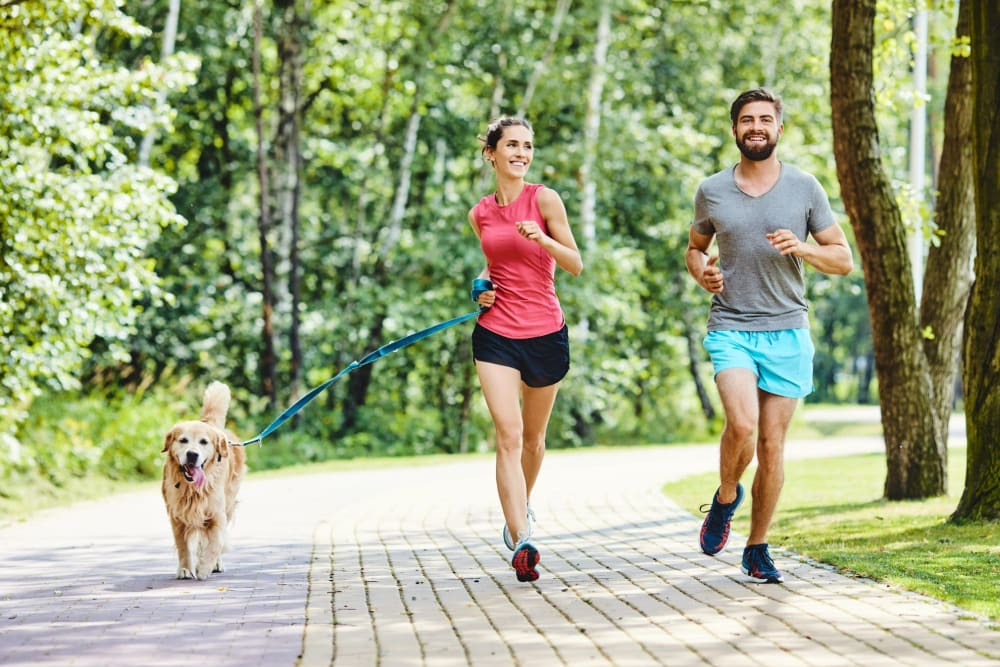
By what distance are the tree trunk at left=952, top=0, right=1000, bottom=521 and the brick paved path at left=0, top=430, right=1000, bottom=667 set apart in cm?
183

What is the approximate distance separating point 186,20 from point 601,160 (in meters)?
8.05

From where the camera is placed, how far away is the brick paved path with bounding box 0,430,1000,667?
5.55 metres

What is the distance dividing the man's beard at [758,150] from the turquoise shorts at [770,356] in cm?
88

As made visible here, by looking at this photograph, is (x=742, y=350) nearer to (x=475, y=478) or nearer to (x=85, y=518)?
(x=85, y=518)

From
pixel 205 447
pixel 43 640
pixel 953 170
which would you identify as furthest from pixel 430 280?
pixel 43 640

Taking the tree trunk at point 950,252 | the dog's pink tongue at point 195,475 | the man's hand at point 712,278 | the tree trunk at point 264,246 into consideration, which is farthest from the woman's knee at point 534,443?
the tree trunk at point 264,246

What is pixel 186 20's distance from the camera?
81.8ft

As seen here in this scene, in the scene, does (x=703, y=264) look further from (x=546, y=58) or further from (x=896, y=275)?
(x=546, y=58)

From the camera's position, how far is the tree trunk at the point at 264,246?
2406 centimetres

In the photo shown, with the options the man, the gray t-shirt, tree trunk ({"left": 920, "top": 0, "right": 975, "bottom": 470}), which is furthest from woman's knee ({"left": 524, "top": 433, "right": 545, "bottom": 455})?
tree trunk ({"left": 920, "top": 0, "right": 975, "bottom": 470})

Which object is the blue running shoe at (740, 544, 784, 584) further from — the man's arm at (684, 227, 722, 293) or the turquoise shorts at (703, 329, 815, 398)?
the man's arm at (684, 227, 722, 293)

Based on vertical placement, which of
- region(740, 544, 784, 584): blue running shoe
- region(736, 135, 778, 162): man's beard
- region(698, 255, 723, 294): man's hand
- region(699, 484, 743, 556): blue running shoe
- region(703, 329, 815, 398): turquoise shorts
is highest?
region(736, 135, 778, 162): man's beard

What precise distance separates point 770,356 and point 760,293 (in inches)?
12.7

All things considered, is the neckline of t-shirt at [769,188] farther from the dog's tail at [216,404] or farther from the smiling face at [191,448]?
the dog's tail at [216,404]
